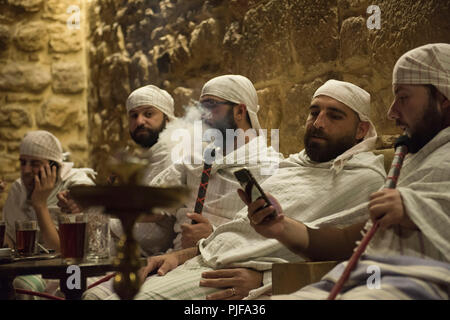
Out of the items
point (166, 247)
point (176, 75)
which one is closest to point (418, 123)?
point (166, 247)

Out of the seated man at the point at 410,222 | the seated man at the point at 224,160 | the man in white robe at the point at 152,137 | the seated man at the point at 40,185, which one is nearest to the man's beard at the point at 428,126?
the seated man at the point at 410,222

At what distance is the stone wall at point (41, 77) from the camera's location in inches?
236

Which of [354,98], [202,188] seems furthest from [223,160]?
[354,98]

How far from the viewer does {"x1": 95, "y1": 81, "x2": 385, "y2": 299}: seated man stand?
2336mm

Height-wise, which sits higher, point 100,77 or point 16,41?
point 16,41

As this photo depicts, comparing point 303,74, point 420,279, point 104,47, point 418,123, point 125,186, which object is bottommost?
point 420,279

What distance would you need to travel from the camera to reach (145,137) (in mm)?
3840

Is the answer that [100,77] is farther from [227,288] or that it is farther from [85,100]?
[227,288]

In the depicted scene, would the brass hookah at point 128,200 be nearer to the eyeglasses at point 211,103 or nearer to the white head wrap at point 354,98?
the white head wrap at point 354,98

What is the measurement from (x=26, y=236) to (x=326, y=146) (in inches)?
56.4

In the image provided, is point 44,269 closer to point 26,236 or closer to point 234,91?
point 26,236

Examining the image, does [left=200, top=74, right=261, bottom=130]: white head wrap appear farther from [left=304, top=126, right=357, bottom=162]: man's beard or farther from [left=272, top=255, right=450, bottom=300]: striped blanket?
[left=272, top=255, right=450, bottom=300]: striped blanket

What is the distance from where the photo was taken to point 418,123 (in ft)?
6.73

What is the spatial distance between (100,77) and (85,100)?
1.34 feet
